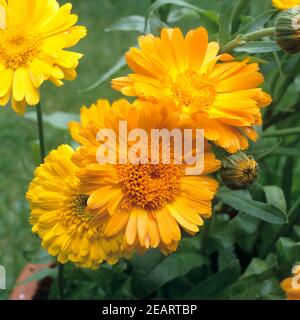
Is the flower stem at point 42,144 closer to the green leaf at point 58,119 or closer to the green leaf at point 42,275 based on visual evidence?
the green leaf at point 42,275

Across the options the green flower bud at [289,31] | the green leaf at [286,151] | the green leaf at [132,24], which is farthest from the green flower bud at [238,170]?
the green leaf at [132,24]

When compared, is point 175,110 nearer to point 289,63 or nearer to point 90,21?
point 289,63

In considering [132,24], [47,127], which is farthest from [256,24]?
[47,127]

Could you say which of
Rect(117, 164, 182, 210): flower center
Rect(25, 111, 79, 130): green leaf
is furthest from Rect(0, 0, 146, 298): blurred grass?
Rect(117, 164, 182, 210): flower center

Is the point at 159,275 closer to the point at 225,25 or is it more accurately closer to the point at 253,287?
the point at 253,287

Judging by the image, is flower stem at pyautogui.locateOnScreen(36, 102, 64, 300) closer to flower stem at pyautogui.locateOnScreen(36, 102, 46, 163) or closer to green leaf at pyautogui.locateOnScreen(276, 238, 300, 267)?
flower stem at pyautogui.locateOnScreen(36, 102, 46, 163)
